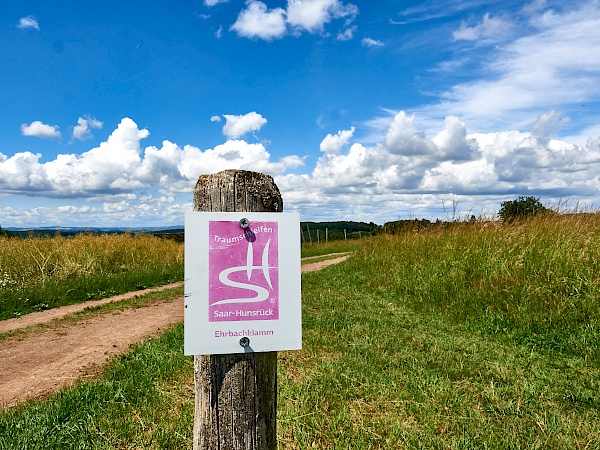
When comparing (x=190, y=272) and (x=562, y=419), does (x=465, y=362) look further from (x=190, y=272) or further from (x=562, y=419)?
(x=190, y=272)

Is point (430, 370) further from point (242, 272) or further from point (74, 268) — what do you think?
point (74, 268)

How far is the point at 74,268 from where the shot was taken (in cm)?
1145

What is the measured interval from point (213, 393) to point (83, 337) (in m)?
4.94

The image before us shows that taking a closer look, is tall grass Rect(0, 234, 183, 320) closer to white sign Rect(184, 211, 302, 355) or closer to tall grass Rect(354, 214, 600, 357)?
tall grass Rect(354, 214, 600, 357)

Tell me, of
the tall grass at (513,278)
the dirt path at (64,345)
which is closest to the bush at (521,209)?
the tall grass at (513,278)

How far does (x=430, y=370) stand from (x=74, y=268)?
10.0 m

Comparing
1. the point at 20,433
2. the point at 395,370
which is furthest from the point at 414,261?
the point at 20,433

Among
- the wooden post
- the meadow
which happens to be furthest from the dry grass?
the wooden post

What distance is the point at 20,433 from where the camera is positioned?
318 cm

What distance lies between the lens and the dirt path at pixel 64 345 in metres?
4.41

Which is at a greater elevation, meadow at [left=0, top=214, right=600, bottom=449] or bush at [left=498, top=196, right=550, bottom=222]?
bush at [left=498, top=196, right=550, bottom=222]

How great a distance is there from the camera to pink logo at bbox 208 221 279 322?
1.99 m

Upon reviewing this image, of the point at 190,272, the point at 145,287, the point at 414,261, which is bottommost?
the point at 145,287

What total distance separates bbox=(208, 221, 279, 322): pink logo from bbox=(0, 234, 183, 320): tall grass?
7.45 m
